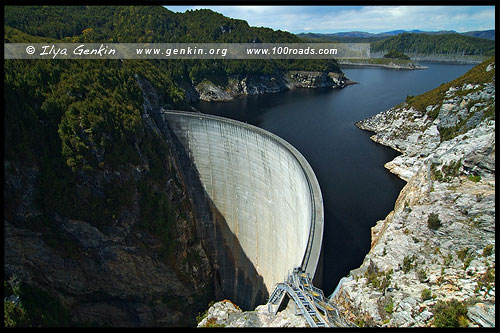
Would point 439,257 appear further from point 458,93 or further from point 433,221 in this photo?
point 458,93

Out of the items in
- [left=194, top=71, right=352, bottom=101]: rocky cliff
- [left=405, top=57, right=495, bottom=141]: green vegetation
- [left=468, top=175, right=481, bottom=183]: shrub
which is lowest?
[left=468, top=175, right=481, bottom=183]: shrub

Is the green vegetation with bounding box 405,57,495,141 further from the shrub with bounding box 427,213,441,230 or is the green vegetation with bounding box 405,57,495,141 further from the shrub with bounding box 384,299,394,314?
the shrub with bounding box 384,299,394,314

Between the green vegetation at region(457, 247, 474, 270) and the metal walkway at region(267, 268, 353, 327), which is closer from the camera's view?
the metal walkway at region(267, 268, 353, 327)

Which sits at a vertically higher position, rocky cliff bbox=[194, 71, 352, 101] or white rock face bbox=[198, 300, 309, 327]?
rocky cliff bbox=[194, 71, 352, 101]

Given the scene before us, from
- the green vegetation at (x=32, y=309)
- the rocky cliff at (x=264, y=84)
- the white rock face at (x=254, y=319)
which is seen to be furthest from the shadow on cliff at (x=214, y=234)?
the rocky cliff at (x=264, y=84)

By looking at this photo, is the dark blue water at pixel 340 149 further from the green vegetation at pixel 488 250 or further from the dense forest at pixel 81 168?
the dense forest at pixel 81 168

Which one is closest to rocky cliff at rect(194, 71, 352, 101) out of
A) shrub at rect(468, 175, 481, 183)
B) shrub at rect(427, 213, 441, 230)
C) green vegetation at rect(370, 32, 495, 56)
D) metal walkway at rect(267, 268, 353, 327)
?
shrub at rect(468, 175, 481, 183)

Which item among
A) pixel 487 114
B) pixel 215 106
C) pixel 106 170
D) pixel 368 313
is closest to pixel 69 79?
pixel 106 170

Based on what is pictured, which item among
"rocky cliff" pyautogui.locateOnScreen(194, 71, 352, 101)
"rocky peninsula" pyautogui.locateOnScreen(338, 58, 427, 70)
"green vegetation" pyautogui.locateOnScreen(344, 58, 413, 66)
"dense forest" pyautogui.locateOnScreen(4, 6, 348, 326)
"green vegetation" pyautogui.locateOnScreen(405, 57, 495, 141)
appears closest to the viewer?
"dense forest" pyautogui.locateOnScreen(4, 6, 348, 326)
